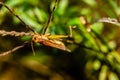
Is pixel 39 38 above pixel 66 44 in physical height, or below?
above

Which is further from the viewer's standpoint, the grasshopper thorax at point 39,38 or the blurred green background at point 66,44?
the blurred green background at point 66,44

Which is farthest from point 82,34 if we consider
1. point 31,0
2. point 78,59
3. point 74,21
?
point 31,0

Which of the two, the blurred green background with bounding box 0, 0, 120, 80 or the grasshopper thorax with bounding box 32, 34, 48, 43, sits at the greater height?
the grasshopper thorax with bounding box 32, 34, 48, 43

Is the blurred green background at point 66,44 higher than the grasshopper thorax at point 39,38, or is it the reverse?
the grasshopper thorax at point 39,38

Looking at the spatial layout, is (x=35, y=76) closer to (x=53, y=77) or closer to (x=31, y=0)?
(x=53, y=77)

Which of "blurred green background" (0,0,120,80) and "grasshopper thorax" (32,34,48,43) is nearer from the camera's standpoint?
"grasshopper thorax" (32,34,48,43)

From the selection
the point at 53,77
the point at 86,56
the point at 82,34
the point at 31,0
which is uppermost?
the point at 31,0

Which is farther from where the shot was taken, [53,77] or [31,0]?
[53,77]

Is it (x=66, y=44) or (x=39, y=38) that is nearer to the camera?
(x=39, y=38)
